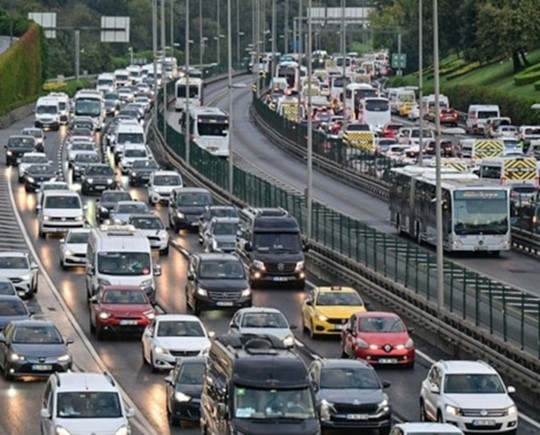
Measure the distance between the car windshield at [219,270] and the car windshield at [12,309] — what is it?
7.14 m

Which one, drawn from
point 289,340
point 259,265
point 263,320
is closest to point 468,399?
point 289,340

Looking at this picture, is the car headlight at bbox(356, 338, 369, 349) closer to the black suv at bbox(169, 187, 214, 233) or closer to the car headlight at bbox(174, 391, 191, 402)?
the car headlight at bbox(174, 391, 191, 402)

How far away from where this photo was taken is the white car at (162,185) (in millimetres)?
86875

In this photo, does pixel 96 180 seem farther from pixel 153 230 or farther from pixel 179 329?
pixel 179 329

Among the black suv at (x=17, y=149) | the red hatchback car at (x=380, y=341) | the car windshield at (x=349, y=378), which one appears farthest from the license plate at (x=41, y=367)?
the black suv at (x=17, y=149)

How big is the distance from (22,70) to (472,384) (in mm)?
127465

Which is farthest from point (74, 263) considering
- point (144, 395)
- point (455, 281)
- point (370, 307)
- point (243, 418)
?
point (243, 418)

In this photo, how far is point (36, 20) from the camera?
7367 inches

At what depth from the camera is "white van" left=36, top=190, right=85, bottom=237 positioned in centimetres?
7294

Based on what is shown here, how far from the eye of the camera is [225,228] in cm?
6731

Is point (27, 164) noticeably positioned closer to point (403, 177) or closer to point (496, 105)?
point (403, 177)

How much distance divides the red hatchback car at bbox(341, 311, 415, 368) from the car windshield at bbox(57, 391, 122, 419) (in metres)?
11.1

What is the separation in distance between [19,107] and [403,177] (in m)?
81.2

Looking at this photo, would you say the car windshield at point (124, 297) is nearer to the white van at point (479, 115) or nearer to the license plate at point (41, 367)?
the license plate at point (41, 367)
